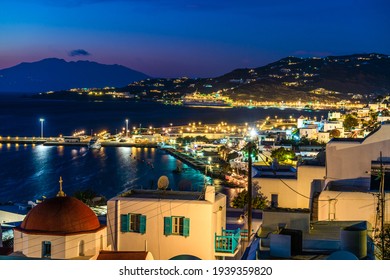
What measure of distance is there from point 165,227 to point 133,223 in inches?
6.9

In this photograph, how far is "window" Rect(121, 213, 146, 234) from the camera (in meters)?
3.25

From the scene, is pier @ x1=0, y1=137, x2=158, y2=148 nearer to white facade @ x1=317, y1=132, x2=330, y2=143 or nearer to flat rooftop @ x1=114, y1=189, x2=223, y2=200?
white facade @ x1=317, y1=132, x2=330, y2=143

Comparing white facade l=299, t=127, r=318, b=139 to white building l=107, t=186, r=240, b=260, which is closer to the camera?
white building l=107, t=186, r=240, b=260

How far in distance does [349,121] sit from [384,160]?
1926 cm

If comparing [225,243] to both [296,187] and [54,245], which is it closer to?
[54,245]

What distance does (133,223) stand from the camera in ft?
10.7

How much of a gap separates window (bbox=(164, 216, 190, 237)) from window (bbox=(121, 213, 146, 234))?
127 mm

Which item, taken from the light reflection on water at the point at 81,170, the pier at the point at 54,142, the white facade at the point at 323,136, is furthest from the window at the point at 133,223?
the pier at the point at 54,142

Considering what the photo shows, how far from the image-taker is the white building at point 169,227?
3.20 metres

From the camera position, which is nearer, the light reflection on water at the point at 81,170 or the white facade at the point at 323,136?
the light reflection on water at the point at 81,170

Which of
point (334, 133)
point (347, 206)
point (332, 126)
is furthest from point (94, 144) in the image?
point (347, 206)

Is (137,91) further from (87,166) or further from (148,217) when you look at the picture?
(148,217)

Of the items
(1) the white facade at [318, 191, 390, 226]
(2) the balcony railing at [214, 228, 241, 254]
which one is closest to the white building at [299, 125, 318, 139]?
(1) the white facade at [318, 191, 390, 226]

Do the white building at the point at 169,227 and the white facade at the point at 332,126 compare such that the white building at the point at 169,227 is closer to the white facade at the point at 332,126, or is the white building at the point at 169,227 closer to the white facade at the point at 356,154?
the white facade at the point at 356,154
